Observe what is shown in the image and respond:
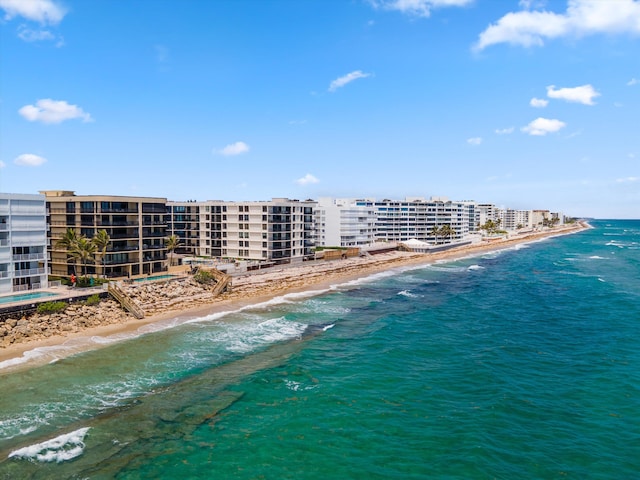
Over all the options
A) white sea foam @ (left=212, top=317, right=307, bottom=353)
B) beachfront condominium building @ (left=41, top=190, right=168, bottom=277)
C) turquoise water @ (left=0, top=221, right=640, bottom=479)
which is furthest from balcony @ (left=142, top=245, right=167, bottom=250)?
white sea foam @ (left=212, top=317, right=307, bottom=353)

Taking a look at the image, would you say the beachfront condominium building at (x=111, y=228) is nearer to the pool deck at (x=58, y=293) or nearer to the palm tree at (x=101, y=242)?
the palm tree at (x=101, y=242)

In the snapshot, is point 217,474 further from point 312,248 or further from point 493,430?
point 312,248

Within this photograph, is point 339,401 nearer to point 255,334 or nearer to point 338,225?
point 255,334

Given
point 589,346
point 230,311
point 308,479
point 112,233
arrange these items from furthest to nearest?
1. point 112,233
2. point 230,311
3. point 589,346
4. point 308,479

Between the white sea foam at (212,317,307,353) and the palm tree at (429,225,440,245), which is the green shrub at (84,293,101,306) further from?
the palm tree at (429,225,440,245)

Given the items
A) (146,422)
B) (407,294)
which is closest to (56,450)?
(146,422)

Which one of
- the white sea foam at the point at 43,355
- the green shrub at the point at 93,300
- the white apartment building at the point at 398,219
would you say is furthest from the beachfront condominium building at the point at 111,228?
the white apartment building at the point at 398,219

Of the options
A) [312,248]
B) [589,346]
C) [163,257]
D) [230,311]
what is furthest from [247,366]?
[312,248]
